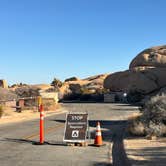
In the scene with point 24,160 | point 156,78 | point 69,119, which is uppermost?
point 156,78

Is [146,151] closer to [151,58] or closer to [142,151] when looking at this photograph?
[142,151]

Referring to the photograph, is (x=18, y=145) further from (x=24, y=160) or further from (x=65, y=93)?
(x=65, y=93)

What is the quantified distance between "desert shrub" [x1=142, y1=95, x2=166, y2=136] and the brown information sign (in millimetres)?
2927

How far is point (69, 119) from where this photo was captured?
17062 millimetres

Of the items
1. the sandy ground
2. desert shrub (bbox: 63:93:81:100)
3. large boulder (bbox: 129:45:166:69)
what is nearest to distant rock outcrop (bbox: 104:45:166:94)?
large boulder (bbox: 129:45:166:69)

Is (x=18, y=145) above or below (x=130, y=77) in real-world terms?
below

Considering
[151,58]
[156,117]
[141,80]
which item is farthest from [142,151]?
[151,58]

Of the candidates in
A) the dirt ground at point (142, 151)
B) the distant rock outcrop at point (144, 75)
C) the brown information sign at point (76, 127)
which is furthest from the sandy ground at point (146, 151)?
the distant rock outcrop at point (144, 75)

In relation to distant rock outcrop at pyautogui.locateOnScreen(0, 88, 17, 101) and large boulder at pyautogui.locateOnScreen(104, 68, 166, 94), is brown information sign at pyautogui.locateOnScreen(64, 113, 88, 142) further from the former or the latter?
large boulder at pyautogui.locateOnScreen(104, 68, 166, 94)

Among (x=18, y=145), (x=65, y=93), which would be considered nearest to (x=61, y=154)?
(x=18, y=145)

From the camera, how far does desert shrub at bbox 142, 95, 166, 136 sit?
714 inches

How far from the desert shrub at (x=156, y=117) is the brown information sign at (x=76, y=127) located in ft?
9.60

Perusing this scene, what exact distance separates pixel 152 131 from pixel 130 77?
214 feet

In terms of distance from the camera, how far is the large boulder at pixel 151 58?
86.4 meters
